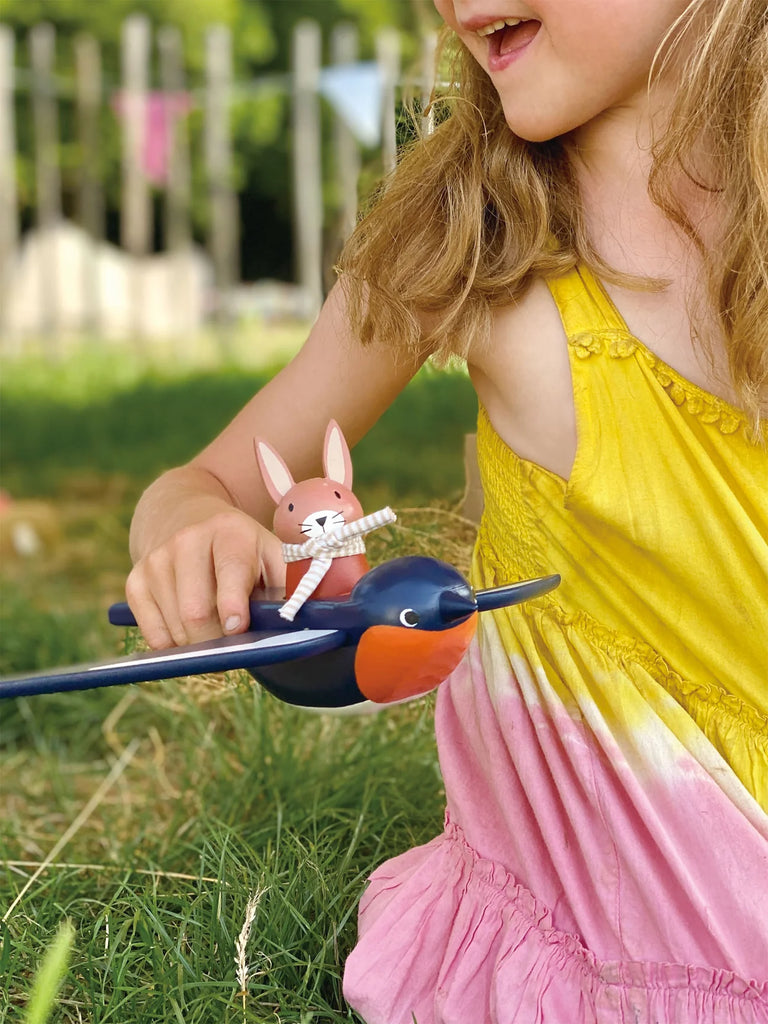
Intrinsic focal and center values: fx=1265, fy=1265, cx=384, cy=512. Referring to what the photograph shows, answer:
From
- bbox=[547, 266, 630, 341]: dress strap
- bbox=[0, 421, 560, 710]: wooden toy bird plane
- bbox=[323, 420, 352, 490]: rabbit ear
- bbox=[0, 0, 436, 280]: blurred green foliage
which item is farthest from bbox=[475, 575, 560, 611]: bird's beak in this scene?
bbox=[0, 0, 436, 280]: blurred green foliage

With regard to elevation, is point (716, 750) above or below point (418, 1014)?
above

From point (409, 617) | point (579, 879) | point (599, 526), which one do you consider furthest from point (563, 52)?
point (579, 879)

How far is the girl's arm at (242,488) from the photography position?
79cm

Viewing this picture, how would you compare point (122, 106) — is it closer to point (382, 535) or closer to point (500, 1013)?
point (382, 535)

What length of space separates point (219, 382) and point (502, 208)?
3890 mm

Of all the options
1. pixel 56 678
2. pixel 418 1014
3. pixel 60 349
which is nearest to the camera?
pixel 56 678

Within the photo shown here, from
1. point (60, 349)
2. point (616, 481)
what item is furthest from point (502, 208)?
point (60, 349)

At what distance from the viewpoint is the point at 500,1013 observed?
855 mm

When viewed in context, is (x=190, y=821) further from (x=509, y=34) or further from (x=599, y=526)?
(x=509, y=34)

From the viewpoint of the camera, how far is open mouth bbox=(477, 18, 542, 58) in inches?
34.4

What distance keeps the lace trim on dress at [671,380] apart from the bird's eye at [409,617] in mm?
303

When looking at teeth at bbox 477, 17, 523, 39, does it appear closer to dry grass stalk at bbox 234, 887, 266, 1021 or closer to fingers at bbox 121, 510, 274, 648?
fingers at bbox 121, 510, 274, 648

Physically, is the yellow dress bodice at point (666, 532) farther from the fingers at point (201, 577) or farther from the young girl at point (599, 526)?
the fingers at point (201, 577)

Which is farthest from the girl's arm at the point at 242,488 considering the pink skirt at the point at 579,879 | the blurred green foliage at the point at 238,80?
the blurred green foliage at the point at 238,80
